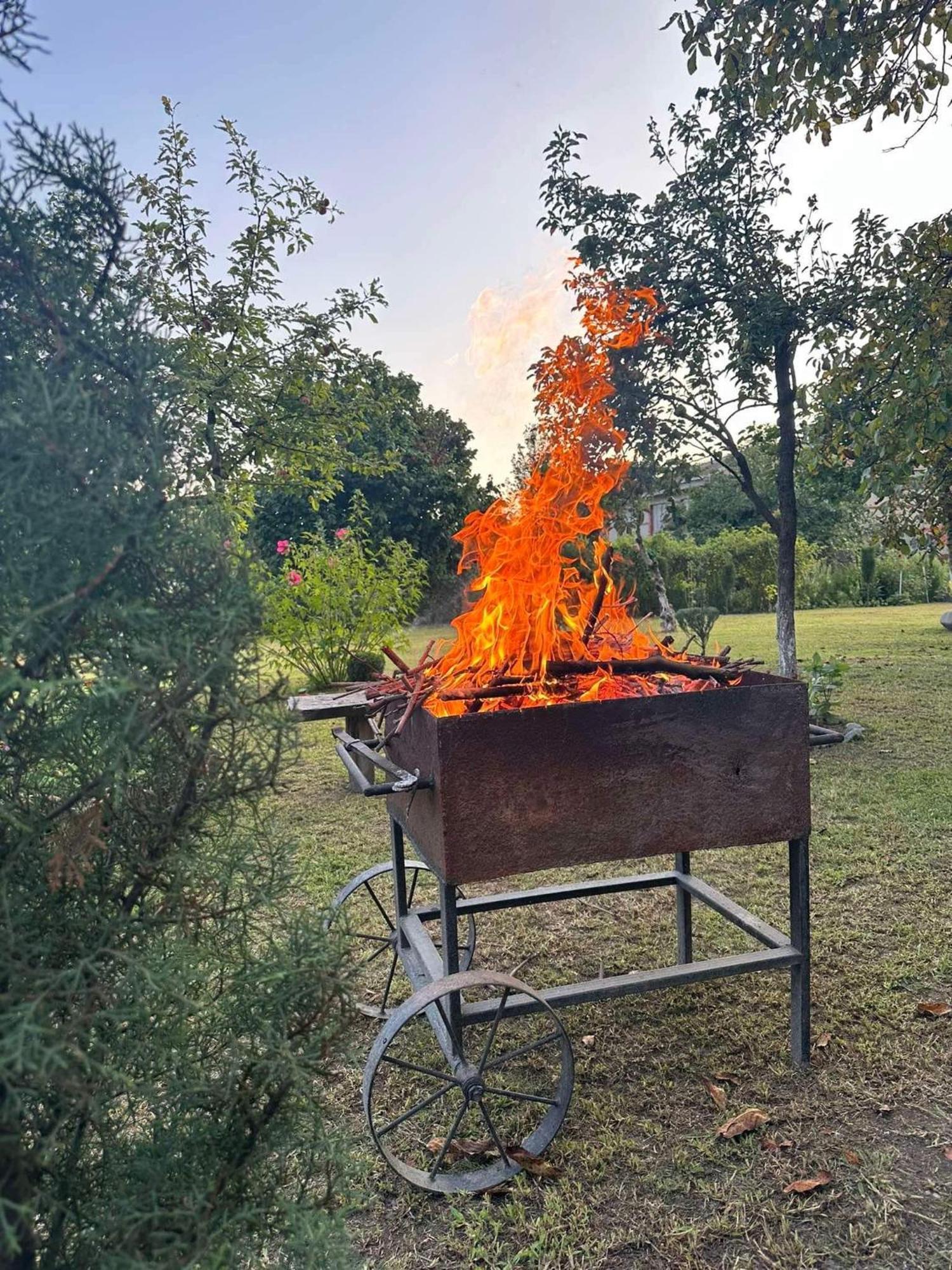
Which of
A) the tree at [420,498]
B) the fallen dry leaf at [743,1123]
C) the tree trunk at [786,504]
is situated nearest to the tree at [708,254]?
the tree trunk at [786,504]

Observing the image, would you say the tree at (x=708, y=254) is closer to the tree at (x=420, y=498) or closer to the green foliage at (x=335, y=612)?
the green foliage at (x=335, y=612)

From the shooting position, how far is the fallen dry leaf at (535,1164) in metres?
2.22

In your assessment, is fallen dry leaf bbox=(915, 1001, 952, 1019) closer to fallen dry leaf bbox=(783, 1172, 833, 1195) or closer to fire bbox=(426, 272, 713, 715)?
fallen dry leaf bbox=(783, 1172, 833, 1195)

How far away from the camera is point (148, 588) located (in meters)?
0.99

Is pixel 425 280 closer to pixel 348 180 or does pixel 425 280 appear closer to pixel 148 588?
pixel 348 180

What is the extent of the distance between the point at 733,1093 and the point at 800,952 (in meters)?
0.48

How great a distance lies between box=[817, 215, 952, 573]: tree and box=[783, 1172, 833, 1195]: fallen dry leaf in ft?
10.8

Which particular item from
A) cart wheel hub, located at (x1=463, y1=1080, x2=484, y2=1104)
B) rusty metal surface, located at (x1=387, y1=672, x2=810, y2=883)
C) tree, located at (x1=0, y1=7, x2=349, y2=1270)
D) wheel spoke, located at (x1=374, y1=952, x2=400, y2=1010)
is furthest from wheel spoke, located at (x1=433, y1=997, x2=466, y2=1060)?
tree, located at (x1=0, y1=7, x2=349, y2=1270)

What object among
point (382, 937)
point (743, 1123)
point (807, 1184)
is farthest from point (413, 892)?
point (807, 1184)

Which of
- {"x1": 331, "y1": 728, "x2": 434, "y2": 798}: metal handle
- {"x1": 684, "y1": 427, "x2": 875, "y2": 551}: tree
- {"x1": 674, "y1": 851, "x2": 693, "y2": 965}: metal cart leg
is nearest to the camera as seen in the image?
{"x1": 331, "y1": 728, "x2": 434, "y2": 798}: metal handle

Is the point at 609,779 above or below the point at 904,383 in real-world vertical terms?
below

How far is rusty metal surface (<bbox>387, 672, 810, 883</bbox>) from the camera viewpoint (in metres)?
2.27

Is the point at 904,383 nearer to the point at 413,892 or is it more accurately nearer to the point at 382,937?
the point at 413,892

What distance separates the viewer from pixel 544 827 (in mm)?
2352
